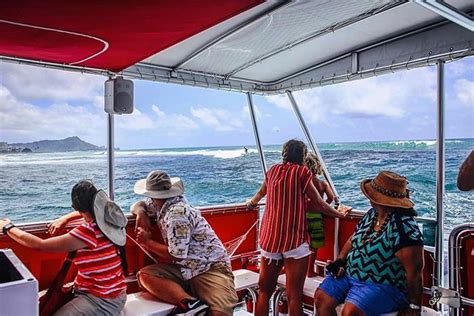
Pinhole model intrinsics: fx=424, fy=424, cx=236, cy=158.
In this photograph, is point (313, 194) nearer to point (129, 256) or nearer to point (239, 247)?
point (239, 247)

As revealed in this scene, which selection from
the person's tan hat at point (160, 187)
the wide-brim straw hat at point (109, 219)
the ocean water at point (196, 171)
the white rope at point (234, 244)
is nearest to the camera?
the wide-brim straw hat at point (109, 219)

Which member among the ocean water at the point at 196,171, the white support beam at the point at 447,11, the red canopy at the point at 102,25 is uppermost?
the white support beam at the point at 447,11

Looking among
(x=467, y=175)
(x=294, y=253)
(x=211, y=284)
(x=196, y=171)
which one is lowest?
(x=196, y=171)

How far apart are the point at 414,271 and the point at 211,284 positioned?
1.22 m

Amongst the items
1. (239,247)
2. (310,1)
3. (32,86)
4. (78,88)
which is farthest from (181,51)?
(78,88)

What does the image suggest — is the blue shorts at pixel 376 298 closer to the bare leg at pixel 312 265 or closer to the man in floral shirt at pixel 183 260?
the man in floral shirt at pixel 183 260

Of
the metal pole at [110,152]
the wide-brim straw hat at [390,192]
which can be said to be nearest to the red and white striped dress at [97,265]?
the metal pole at [110,152]

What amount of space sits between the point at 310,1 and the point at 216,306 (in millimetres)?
1906

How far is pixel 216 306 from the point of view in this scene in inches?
104

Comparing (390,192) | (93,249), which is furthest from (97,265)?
(390,192)

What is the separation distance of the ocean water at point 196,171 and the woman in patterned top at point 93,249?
16.5m

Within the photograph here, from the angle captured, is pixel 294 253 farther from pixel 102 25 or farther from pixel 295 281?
pixel 102 25

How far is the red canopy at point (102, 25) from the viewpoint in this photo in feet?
6.09

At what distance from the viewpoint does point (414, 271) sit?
247 centimetres
